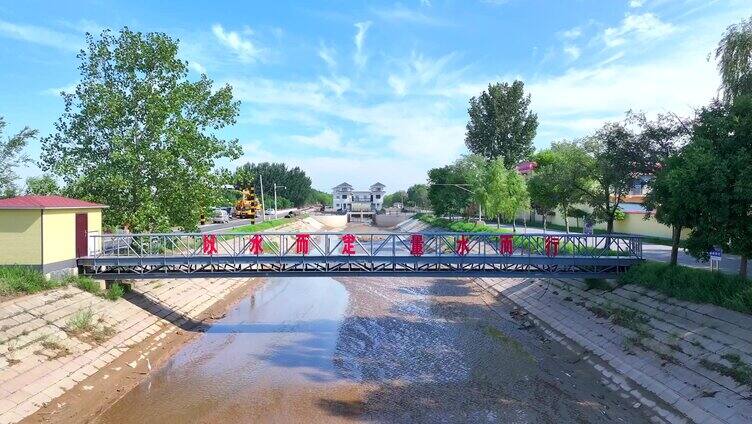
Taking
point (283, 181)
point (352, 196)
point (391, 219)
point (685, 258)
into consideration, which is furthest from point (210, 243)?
point (352, 196)

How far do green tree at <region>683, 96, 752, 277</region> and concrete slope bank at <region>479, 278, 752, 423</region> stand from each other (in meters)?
2.46

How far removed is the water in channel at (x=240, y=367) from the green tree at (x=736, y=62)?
20742 mm

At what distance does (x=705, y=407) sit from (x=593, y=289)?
11.3 meters

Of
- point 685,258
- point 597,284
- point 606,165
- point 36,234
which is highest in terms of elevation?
point 606,165

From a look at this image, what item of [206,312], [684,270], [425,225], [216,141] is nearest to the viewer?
[684,270]

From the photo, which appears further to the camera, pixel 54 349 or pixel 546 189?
pixel 546 189

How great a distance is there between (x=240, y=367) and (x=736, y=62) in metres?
24.6

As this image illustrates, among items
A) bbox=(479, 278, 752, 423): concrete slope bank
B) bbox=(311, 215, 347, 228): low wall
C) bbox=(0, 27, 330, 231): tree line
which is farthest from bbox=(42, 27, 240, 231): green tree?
bbox=(311, 215, 347, 228): low wall

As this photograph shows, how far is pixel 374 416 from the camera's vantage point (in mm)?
14117

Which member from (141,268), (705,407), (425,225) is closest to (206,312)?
(141,268)

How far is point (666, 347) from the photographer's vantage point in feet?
54.0

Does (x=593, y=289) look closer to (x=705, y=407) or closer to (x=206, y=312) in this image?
(x=705, y=407)

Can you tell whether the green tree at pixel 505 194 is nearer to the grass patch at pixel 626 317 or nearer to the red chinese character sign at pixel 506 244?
the red chinese character sign at pixel 506 244

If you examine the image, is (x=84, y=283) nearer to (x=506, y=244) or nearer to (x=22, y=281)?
(x=22, y=281)
